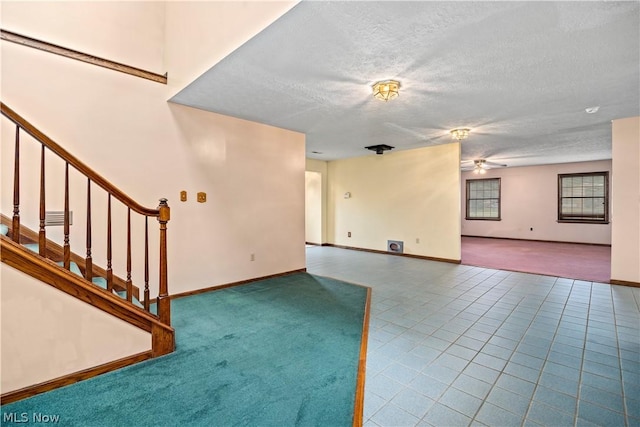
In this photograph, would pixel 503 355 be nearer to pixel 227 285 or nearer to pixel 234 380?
pixel 234 380

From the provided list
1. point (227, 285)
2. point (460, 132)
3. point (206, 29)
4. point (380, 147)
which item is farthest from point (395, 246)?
point (206, 29)

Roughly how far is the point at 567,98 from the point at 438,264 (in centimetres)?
344

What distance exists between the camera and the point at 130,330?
2209mm

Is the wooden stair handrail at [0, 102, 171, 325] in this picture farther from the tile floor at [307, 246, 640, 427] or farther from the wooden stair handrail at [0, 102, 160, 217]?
the tile floor at [307, 246, 640, 427]

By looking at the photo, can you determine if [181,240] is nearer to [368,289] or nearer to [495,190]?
[368,289]

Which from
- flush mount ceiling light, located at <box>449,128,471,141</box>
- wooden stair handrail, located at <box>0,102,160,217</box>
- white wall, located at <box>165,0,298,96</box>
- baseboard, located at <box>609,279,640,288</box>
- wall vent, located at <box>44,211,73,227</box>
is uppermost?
white wall, located at <box>165,0,298,96</box>

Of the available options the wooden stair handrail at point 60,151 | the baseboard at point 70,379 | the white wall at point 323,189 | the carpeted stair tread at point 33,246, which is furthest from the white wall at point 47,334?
the white wall at point 323,189

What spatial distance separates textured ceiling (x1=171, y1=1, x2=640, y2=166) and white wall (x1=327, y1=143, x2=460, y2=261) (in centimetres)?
147

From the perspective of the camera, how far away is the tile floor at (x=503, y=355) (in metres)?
1.76

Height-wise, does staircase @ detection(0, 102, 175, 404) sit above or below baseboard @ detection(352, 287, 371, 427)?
above

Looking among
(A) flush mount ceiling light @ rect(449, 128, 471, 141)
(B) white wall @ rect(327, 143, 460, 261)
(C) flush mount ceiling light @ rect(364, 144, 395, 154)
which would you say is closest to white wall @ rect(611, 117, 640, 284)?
(A) flush mount ceiling light @ rect(449, 128, 471, 141)

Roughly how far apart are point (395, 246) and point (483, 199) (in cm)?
534

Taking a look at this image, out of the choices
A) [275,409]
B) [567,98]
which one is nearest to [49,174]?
[275,409]

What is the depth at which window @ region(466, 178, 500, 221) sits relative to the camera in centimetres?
1012
